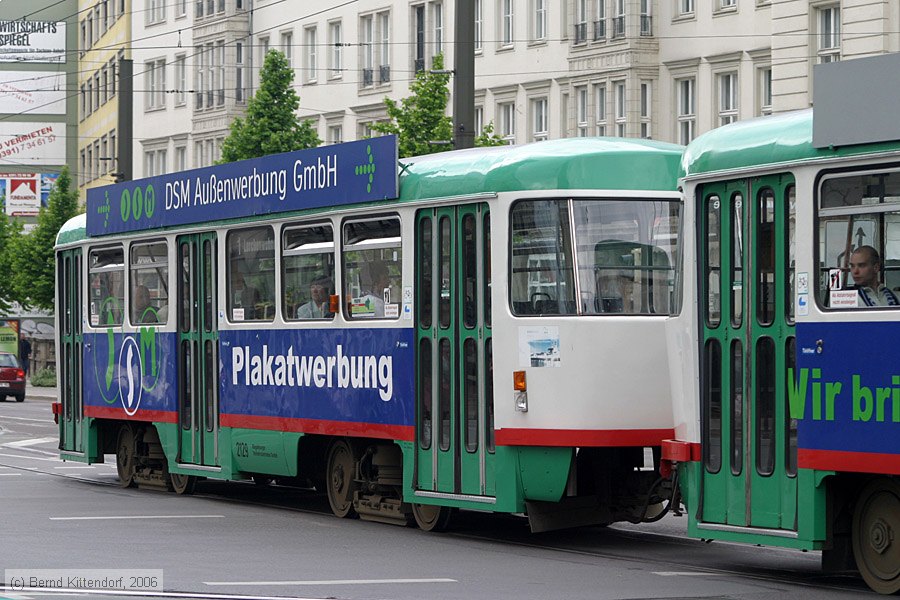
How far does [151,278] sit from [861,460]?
1088 centimetres

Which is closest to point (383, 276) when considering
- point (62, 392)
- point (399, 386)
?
point (399, 386)

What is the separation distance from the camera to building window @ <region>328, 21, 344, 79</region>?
59.8 meters

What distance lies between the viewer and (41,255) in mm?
68062

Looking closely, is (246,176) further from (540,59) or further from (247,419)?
(540,59)

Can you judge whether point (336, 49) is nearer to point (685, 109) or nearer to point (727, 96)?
point (685, 109)

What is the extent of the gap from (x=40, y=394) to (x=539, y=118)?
20636mm

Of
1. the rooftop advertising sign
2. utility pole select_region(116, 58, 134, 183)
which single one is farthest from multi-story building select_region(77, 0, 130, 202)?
utility pole select_region(116, 58, 134, 183)

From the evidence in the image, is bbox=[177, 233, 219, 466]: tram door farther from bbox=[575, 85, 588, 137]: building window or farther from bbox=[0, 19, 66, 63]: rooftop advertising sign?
bbox=[0, 19, 66, 63]: rooftop advertising sign

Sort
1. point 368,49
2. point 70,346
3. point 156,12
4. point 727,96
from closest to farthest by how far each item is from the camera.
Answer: point 70,346, point 727,96, point 368,49, point 156,12

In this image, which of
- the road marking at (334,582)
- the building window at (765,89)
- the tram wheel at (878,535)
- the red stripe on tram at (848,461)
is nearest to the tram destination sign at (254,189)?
the road marking at (334,582)

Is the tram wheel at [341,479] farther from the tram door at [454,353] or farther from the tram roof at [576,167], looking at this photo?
the tram roof at [576,167]

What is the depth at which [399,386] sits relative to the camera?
15672 millimetres

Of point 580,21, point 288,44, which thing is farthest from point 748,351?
point 288,44

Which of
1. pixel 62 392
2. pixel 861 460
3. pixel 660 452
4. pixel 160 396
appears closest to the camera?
pixel 861 460
